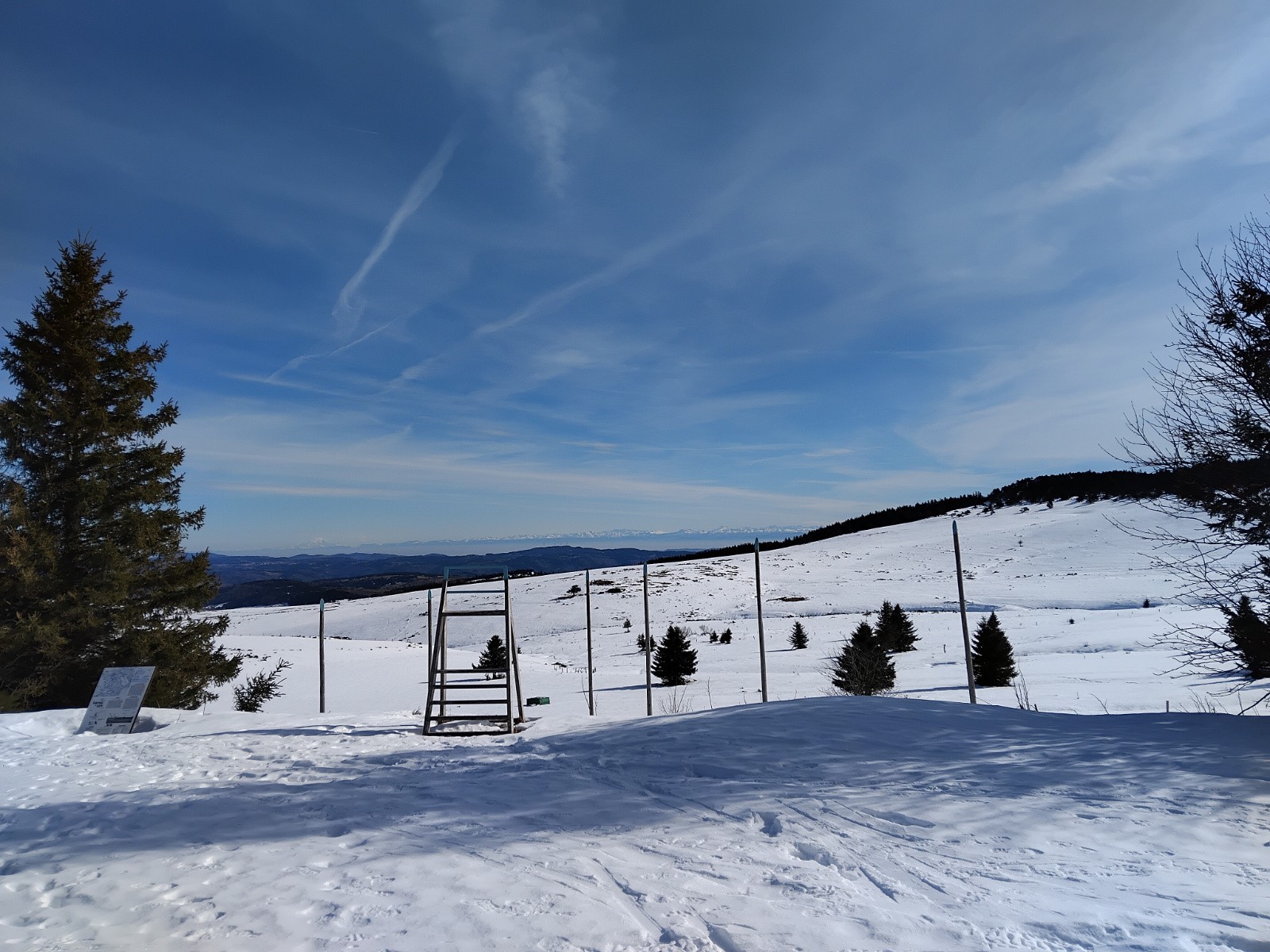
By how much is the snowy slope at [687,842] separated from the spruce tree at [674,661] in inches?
412

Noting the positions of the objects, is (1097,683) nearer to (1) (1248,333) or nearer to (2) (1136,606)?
(1) (1248,333)

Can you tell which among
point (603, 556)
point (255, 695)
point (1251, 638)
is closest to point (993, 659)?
point (1251, 638)

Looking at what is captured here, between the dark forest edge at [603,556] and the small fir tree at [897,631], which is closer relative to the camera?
the small fir tree at [897,631]

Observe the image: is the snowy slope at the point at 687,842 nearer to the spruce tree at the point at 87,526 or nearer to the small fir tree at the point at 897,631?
the spruce tree at the point at 87,526

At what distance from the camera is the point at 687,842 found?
4.55 meters

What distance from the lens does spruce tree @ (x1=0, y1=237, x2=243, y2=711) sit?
1197 centimetres

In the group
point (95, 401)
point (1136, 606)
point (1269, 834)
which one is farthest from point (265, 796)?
point (1136, 606)

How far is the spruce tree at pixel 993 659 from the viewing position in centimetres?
1533

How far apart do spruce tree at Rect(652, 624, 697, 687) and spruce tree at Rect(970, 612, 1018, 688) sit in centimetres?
722

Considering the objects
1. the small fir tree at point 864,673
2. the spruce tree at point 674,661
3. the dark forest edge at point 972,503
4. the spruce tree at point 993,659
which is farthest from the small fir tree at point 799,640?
the dark forest edge at point 972,503

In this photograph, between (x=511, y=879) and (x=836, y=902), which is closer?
(x=836, y=902)

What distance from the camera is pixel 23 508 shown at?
12.0 meters

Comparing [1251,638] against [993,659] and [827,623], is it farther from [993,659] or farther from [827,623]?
[827,623]

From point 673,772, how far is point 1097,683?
1180 cm
